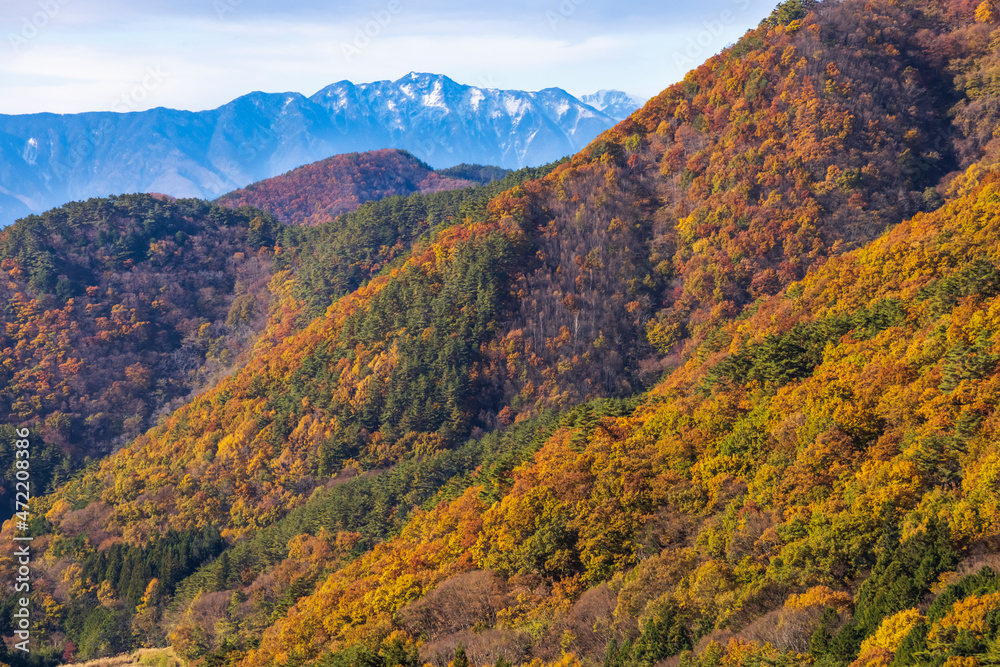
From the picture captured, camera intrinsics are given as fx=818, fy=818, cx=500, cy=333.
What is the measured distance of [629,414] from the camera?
7338 centimetres

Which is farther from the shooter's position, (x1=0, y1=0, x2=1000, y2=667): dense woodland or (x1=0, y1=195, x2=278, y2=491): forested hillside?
A: (x1=0, y1=195, x2=278, y2=491): forested hillside

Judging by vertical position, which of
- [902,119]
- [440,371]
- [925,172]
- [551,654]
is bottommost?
[551,654]

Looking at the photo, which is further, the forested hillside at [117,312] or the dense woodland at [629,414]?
the forested hillside at [117,312]

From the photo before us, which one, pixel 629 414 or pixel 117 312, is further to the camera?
pixel 117 312

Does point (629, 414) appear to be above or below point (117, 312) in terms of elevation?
below

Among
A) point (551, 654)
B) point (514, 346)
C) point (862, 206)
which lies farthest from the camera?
point (514, 346)

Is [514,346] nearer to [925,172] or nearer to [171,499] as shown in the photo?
[171,499]

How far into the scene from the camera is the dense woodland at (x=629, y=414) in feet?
131

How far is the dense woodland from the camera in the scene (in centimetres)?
3991

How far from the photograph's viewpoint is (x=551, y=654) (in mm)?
41469

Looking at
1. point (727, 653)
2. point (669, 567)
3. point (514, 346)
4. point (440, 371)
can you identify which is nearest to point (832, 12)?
point (514, 346)

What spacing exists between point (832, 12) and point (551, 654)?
109 meters

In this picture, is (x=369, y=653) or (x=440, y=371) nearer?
(x=369, y=653)

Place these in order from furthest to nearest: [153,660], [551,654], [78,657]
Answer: [78,657] → [153,660] → [551,654]
